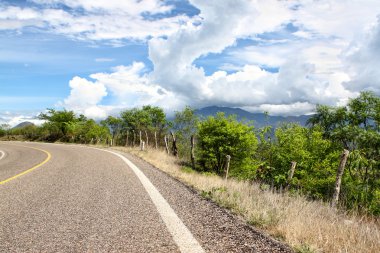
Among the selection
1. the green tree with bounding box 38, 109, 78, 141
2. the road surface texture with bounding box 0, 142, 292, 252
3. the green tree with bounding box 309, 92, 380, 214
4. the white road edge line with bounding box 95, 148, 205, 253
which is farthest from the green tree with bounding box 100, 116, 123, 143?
the white road edge line with bounding box 95, 148, 205, 253

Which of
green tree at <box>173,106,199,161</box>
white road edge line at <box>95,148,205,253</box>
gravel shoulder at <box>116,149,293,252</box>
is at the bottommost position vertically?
gravel shoulder at <box>116,149,293,252</box>

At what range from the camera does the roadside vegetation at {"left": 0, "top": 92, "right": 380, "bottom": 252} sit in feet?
14.7

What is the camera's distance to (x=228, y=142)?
20422 millimetres

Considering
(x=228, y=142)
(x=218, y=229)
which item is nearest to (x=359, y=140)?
(x=228, y=142)

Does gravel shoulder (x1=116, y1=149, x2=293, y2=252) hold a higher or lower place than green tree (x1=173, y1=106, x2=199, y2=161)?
lower

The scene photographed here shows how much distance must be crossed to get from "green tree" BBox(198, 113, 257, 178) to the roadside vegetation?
Answer: 63 mm

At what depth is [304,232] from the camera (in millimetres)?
4090

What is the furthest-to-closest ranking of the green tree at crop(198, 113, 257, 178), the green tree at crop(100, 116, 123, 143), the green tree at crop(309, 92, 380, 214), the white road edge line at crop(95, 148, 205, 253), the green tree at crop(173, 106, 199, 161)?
the green tree at crop(100, 116, 123, 143) → the green tree at crop(173, 106, 199, 161) → the green tree at crop(198, 113, 257, 178) → the green tree at crop(309, 92, 380, 214) → the white road edge line at crop(95, 148, 205, 253)

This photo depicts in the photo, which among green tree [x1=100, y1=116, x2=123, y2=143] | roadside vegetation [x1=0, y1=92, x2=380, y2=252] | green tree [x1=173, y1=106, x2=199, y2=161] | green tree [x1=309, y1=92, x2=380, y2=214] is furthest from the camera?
green tree [x1=100, y1=116, x2=123, y2=143]

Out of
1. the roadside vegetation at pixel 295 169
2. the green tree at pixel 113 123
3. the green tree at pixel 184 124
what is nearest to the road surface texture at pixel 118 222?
the roadside vegetation at pixel 295 169

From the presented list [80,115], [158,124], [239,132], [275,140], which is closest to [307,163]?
[275,140]

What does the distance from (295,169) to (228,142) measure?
18.0 feet

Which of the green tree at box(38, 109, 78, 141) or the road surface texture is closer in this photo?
the road surface texture

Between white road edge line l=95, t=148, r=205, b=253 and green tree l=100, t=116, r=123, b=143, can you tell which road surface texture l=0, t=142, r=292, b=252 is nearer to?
white road edge line l=95, t=148, r=205, b=253
